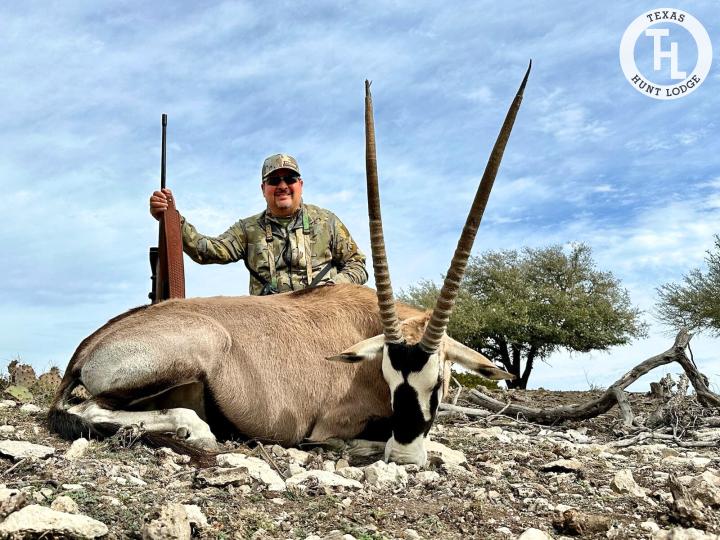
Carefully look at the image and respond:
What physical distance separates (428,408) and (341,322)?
4.28ft

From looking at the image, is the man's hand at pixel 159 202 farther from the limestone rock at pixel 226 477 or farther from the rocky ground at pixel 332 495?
the limestone rock at pixel 226 477

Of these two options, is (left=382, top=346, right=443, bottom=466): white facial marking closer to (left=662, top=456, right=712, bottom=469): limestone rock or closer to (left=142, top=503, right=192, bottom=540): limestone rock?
(left=662, top=456, right=712, bottom=469): limestone rock

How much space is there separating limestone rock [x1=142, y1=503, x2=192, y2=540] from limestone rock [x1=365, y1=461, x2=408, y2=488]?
1.40 meters

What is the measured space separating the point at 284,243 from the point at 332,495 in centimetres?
531

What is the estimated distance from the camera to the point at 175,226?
321 inches

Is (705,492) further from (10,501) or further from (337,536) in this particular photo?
(10,501)

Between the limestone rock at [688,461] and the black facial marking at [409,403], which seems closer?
the black facial marking at [409,403]

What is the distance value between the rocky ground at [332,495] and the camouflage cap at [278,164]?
4.11 m

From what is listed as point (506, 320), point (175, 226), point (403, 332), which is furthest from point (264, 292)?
point (506, 320)

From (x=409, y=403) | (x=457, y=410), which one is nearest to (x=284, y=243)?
(x=457, y=410)

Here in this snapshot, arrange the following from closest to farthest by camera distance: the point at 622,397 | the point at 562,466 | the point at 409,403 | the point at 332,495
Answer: the point at 332,495 → the point at 562,466 → the point at 409,403 → the point at 622,397

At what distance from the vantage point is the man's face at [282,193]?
29.5ft

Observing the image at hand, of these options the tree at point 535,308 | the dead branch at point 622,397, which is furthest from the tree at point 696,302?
the dead branch at point 622,397

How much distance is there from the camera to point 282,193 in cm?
900
